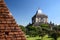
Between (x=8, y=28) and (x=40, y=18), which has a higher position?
(x=40, y=18)

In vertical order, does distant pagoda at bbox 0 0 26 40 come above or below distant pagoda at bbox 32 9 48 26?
below

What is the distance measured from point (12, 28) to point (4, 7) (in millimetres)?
494

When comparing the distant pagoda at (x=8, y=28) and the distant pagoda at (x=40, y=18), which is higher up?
the distant pagoda at (x=40, y=18)

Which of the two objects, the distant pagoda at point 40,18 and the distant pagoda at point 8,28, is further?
the distant pagoda at point 40,18

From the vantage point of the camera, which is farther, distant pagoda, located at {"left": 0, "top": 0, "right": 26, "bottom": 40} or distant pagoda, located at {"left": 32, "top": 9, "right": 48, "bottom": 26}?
distant pagoda, located at {"left": 32, "top": 9, "right": 48, "bottom": 26}

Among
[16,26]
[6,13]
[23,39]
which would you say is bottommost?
[23,39]

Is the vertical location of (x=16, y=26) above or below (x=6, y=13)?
below

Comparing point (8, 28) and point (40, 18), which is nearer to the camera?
point (8, 28)

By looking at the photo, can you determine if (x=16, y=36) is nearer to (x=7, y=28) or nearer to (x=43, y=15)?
(x=7, y=28)

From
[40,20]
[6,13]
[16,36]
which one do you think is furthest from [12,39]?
[40,20]

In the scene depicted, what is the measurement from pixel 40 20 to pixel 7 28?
164 metres

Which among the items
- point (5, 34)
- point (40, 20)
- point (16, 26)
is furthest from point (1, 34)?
point (40, 20)

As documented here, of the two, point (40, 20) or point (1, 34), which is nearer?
point (1, 34)

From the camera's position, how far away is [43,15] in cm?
17050
